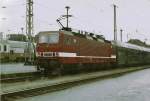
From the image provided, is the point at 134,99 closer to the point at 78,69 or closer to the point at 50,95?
the point at 50,95

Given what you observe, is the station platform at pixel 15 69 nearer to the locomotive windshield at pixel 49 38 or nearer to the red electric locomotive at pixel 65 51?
the red electric locomotive at pixel 65 51

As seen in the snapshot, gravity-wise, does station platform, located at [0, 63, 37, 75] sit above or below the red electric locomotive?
below

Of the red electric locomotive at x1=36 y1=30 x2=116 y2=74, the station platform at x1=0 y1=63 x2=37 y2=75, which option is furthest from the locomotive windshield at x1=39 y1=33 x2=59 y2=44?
the station platform at x1=0 y1=63 x2=37 y2=75

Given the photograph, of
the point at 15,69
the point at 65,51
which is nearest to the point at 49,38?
the point at 65,51

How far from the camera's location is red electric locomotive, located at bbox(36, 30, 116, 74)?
27047 mm

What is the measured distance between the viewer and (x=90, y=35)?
34.9m

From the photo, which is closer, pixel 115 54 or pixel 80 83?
pixel 80 83

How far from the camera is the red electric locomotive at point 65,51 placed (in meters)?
27.0

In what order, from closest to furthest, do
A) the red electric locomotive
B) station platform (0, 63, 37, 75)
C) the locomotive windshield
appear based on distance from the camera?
the red electric locomotive → the locomotive windshield → station platform (0, 63, 37, 75)

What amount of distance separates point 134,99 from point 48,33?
13367 millimetres

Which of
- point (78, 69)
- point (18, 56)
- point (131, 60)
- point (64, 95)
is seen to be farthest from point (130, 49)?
point (64, 95)

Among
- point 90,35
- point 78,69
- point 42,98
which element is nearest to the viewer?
point 42,98

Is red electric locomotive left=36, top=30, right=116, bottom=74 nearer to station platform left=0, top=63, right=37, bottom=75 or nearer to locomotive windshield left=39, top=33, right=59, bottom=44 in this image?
locomotive windshield left=39, top=33, right=59, bottom=44

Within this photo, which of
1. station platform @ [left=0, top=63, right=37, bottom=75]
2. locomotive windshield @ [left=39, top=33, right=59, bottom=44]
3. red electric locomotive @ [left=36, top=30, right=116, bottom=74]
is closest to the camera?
red electric locomotive @ [left=36, top=30, right=116, bottom=74]
